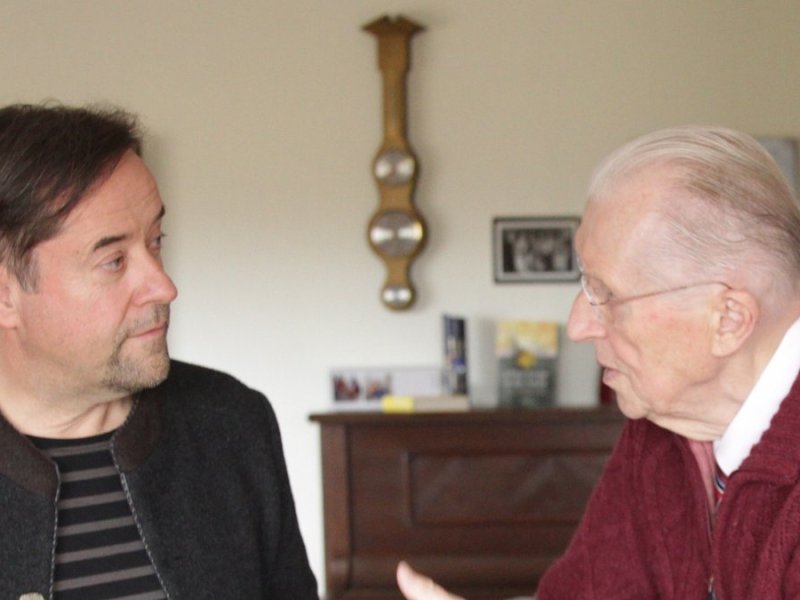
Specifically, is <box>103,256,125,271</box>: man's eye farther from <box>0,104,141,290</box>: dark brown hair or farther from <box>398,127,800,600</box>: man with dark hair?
<box>398,127,800,600</box>: man with dark hair

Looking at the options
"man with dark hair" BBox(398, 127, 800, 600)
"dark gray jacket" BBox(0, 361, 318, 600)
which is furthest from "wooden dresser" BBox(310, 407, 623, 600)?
"man with dark hair" BBox(398, 127, 800, 600)

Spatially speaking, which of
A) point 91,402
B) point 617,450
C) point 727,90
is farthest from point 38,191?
point 727,90

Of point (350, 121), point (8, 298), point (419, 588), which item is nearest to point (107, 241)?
point (8, 298)

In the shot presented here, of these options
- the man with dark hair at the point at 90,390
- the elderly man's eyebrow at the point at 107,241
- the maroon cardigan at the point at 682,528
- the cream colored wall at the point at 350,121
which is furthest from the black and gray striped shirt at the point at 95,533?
the cream colored wall at the point at 350,121

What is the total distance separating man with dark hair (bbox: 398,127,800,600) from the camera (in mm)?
1497

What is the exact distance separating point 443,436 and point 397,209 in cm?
92

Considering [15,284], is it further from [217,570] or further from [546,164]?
[546,164]

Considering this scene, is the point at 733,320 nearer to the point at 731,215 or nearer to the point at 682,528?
the point at 731,215

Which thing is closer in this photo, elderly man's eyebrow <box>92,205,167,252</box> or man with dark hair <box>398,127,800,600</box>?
man with dark hair <box>398,127,800,600</box>

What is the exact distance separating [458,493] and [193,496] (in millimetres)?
2473

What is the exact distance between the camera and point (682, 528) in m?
1.70

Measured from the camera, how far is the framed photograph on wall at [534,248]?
4574mm

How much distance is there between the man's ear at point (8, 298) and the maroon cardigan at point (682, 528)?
91 centimetres

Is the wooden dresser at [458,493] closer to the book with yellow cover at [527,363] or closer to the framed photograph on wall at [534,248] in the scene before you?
the book with yellow cover at [527,363]
